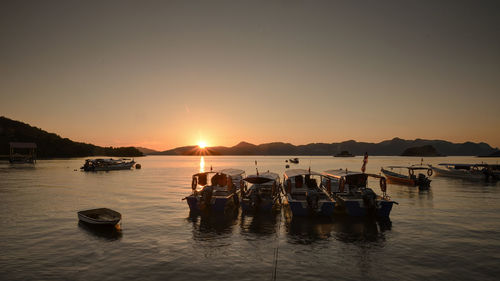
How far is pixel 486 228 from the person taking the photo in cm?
2212

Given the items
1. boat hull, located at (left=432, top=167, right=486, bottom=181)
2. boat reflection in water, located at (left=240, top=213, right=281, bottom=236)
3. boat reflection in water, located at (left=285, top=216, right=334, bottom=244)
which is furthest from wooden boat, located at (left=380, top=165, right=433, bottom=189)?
boat reflection in water, located at (left=240, top=213, right=281, bottom=236)

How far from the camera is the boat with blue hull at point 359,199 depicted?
2394 cm

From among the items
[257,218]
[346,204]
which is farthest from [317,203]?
[257,218]

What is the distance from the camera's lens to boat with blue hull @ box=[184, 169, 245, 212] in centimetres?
2616

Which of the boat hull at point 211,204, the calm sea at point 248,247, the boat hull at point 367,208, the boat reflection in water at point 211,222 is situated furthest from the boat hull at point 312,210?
the boat hull at point 211,204

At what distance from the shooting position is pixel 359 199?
82.5 feet

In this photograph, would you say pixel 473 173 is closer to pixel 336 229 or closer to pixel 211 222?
pixel 336 229

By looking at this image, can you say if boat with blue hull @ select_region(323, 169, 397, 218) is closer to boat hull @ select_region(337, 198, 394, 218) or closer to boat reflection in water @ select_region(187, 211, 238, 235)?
boat hull @ select_region(337, 198, 394, 218)

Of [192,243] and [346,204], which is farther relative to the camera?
[346,204]

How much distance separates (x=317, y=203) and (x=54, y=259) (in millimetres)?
18798

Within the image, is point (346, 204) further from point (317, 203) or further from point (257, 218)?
point (257, 218)

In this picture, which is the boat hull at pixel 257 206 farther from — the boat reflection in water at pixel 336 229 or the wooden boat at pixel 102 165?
the wooden boat at pixel 102 165

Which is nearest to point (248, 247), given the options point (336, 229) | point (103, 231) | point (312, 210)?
point (336, 229)

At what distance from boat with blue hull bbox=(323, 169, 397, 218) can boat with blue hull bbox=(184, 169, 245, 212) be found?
1032 centimetres
